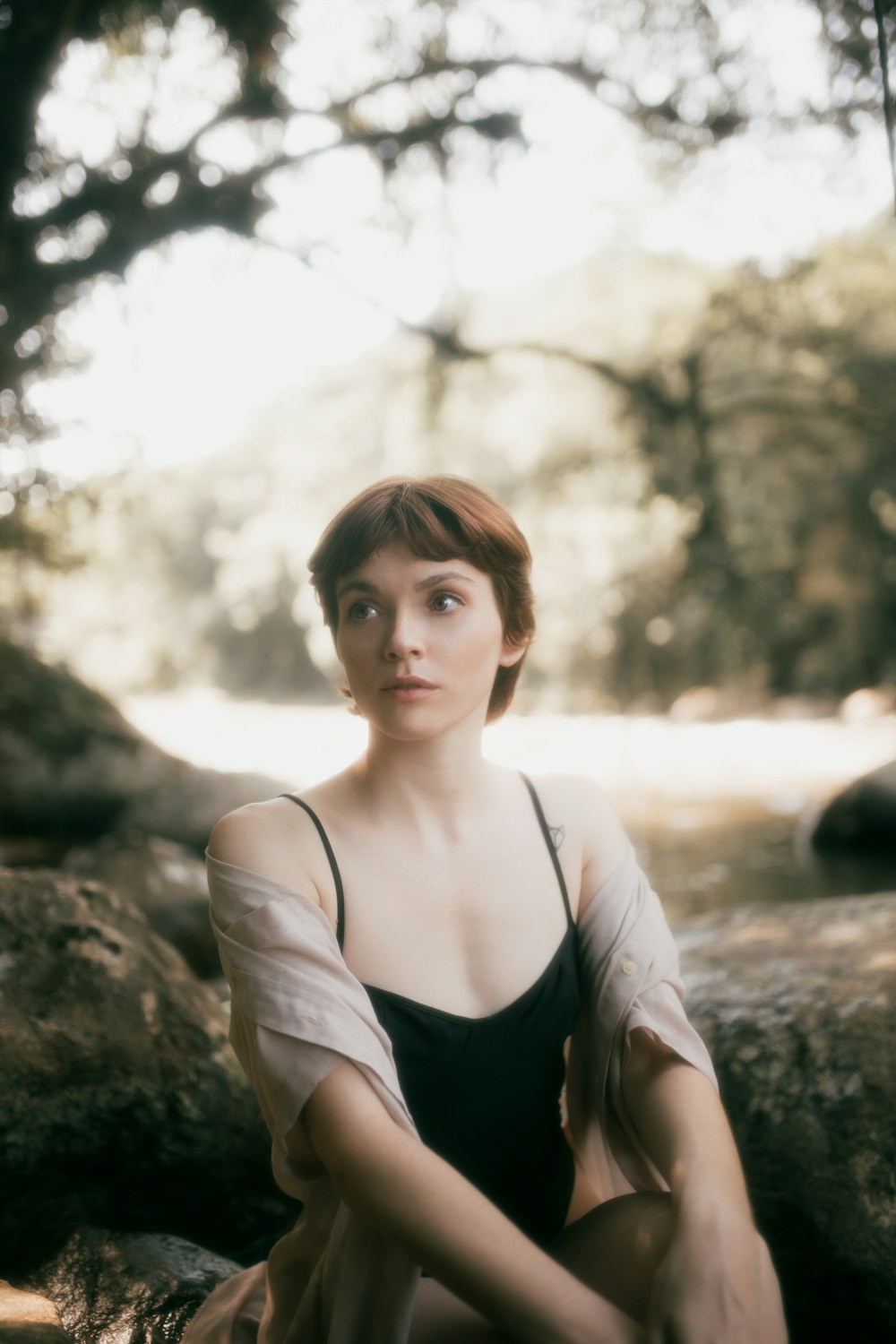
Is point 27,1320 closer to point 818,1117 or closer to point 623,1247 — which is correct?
point 623,1247

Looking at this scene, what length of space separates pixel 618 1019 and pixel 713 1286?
454mm

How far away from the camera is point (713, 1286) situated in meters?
1.35

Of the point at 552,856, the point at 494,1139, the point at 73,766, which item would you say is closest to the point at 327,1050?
the point at 494,1139

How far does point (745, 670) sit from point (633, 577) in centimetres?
283

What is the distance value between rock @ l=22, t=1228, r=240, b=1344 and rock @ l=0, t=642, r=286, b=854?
16.0 ft

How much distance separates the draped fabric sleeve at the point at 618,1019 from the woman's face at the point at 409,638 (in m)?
0.47

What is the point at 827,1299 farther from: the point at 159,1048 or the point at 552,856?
the point at 159,1048

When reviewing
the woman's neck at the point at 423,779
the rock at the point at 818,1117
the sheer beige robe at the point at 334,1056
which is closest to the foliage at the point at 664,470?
the rock at the point at 818,1117

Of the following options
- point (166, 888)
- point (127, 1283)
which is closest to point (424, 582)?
point (127, 1283)

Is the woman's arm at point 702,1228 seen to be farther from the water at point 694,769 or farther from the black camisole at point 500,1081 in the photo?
the water at point 694,769

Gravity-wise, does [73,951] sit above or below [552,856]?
below

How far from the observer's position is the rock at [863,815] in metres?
7.07

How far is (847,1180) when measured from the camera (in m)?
2.20

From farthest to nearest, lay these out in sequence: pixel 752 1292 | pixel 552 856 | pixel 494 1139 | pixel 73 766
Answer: pixel 73 766, pixel 552 856, pixel 494 1139, pixel 752 1292
